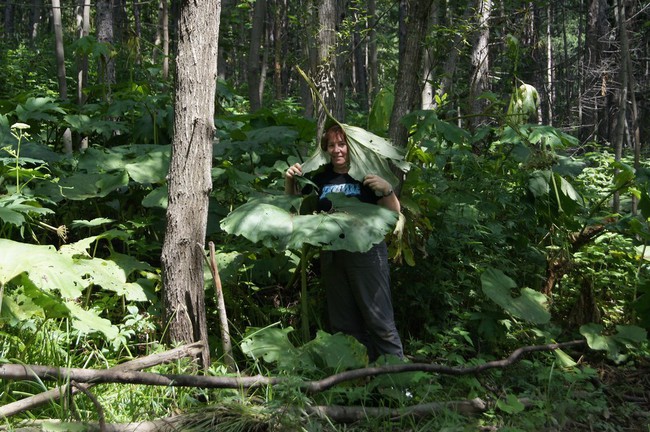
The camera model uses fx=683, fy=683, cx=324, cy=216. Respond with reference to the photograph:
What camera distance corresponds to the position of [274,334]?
4555mm

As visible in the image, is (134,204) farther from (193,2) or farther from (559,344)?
(559,344)

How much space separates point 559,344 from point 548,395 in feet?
2.86

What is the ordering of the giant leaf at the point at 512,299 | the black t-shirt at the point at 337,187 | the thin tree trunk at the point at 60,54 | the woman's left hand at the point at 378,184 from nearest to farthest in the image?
the woman's left hand at the point at 378,184, the black t-shirt at the point at 337,187, the giant leaf at the point at 512,299, the thin tree trunk at the point at 60,54

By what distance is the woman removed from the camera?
465 centimetres

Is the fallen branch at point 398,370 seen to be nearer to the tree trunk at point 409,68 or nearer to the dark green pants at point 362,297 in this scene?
the dark green pants at point 362,297

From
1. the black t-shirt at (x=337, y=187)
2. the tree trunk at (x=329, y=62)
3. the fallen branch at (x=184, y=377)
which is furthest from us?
the tree trunk at (x=329, y=62)

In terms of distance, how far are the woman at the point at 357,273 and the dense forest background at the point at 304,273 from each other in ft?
0.80

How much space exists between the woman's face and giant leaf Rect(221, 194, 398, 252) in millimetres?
468

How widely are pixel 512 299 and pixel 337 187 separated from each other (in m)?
1.72

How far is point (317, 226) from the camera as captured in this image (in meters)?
4.21

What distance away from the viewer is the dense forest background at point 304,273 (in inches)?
155

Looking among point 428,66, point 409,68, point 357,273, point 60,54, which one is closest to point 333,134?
point 357,273

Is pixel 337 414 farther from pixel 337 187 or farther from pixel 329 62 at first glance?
pixel 329 62

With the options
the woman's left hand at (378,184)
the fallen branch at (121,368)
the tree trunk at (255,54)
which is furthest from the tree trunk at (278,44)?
the fallen branch at (121,368)
